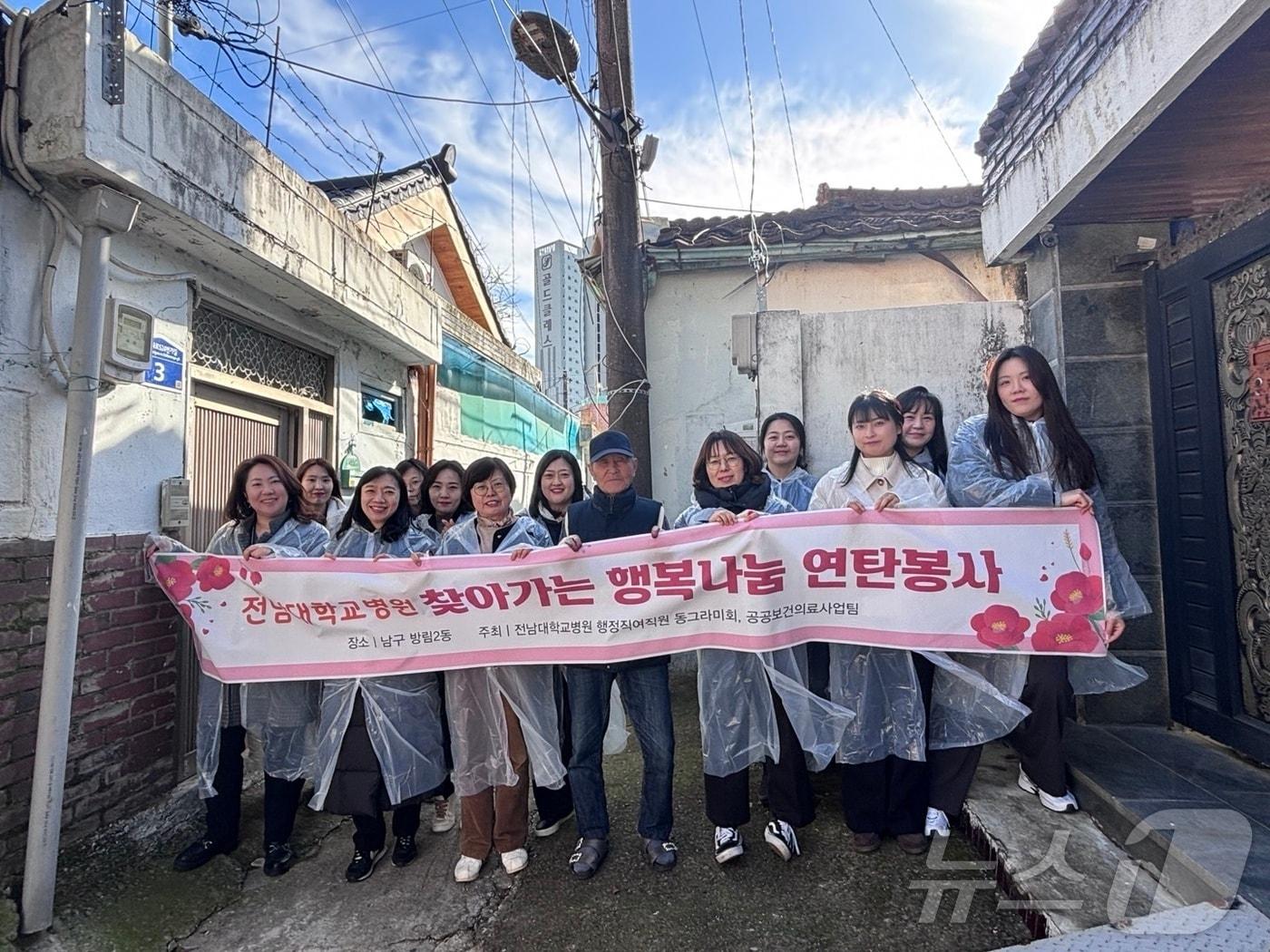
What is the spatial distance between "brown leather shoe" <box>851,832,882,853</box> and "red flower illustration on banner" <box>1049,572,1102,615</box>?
1.17 m

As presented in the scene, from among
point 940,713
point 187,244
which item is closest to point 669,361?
point 187,244

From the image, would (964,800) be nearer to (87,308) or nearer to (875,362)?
(875,362)

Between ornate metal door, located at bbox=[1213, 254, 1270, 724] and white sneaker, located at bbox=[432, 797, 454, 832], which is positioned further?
white sneaker, located at bbox=[432, 797, 454, 832]

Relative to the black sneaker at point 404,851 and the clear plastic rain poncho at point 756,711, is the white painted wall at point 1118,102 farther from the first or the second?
the black sneaker at point 404,851

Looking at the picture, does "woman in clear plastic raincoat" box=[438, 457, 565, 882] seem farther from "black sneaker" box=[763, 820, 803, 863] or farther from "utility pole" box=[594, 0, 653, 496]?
"utility pole" box=[594, 0, 653, 496]

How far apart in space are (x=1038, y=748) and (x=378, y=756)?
2.72 meters

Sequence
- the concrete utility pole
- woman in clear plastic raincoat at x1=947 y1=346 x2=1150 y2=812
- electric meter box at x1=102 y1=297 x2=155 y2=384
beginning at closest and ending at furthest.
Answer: the concrete utility pole → woman in clear plastic raincoat at x1=947 y1=346 x2=1150 y2=812 → electric meter box at x1=102 y1=297 x2=155 y2=384

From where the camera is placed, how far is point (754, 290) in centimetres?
702

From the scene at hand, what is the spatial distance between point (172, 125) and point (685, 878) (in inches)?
163

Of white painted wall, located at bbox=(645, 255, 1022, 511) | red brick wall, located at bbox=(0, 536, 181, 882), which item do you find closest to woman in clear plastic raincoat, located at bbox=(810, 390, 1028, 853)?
red brick wall, located at bbox=(0, 536, 181, 882)

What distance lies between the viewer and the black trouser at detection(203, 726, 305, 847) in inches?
114

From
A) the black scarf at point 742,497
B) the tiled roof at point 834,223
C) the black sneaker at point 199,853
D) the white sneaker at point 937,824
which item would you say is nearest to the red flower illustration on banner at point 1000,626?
the white sneaker at point 937,824

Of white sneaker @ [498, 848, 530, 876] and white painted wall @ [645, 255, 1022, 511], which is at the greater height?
white painted wall @ [645, 255, 1022, 511]

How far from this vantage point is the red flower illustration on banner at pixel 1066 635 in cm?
257
